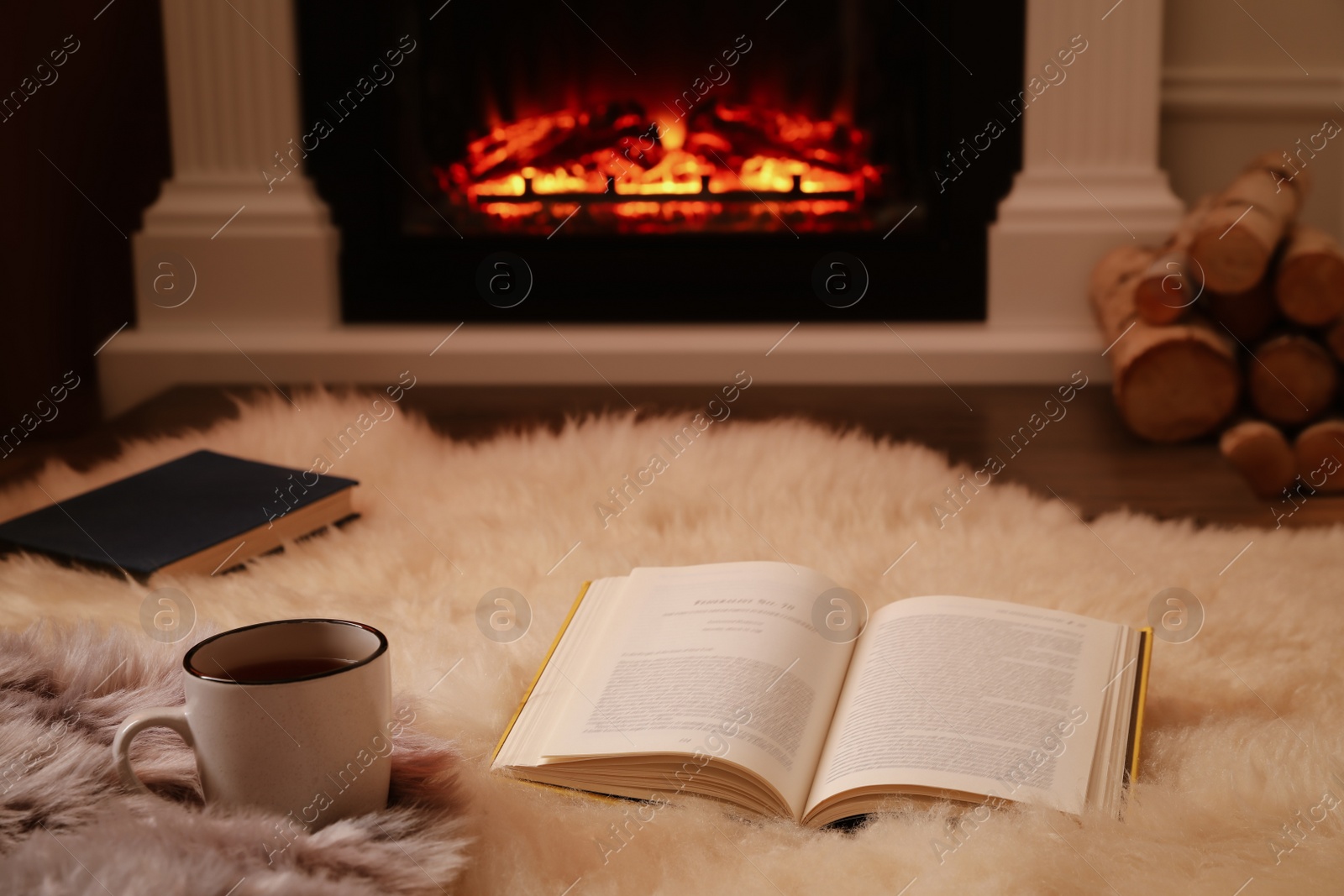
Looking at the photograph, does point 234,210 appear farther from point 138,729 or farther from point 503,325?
point 138,729

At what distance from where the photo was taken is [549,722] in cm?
72

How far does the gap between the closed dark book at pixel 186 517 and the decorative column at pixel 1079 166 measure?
142cm

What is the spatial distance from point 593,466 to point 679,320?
96cm

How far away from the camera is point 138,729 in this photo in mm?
541

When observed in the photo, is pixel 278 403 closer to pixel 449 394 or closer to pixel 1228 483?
pixel 449 394

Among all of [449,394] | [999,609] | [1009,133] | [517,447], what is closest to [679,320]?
[449,394]

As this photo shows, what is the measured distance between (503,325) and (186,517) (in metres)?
1.22

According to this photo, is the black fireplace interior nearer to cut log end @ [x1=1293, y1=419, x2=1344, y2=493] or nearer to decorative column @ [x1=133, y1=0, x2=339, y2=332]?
decorative column @ [x1=133, y1=0, x2=339, y2=332]

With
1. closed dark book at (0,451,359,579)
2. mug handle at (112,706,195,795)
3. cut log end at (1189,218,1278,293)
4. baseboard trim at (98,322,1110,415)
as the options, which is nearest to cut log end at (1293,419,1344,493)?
cut log end at (1189,218,1278,293)

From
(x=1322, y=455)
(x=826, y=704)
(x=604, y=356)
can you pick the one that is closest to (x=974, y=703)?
(x=826, y=704)

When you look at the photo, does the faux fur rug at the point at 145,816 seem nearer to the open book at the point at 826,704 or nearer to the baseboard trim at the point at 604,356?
the open book at the point at 826,704

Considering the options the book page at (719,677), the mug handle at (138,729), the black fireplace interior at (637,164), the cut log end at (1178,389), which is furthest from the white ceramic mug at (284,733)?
the black fireplace interior at (637,164)

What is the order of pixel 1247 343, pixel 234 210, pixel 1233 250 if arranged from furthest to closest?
pixel 234 210, pixel 1247 343, pixel 1233 250

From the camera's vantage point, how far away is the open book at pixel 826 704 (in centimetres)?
65
